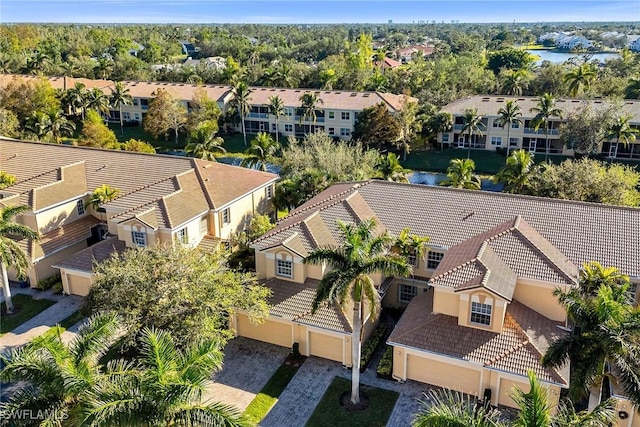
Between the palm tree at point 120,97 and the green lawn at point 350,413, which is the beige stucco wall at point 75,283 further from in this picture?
the palm tree at point 120,97

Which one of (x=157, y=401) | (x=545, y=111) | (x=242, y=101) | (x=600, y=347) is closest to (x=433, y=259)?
(x=600, y=347)

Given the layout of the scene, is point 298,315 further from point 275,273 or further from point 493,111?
point 493,111

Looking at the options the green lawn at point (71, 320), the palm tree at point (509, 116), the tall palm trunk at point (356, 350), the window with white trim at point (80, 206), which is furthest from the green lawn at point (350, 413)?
the palm tree at point (509, 116)

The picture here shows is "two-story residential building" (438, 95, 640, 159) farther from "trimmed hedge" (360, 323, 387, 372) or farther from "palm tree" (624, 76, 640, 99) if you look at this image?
"trimmed hedge" (360, 323, 387, 372)

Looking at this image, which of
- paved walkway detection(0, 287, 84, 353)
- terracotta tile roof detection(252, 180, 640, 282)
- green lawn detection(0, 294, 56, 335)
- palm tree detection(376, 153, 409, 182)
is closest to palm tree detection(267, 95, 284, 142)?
palm tree detection(376, 153, 409, 182)

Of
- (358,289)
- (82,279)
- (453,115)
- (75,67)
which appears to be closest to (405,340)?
(358,289)

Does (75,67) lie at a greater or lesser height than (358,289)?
greater
